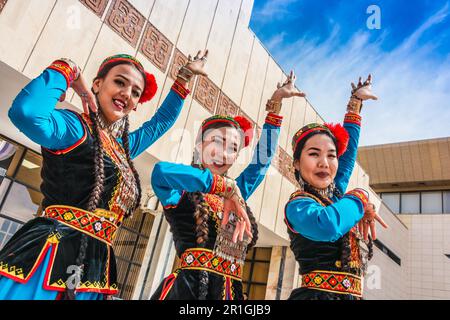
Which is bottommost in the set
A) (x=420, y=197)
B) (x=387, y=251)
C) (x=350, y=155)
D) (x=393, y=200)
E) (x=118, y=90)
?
(x=118, y=90)

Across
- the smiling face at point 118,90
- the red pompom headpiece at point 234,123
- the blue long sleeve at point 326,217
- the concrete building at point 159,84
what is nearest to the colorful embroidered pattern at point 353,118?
the red pompom headpiece at point 234,123

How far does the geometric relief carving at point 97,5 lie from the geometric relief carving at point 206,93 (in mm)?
1799

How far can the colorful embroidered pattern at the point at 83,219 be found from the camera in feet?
4.38

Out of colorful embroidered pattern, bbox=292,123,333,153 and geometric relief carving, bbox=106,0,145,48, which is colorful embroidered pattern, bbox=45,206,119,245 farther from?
geometric relief carving, bbox=106,0,145,48

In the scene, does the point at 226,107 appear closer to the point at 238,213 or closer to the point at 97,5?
the point at 97,5

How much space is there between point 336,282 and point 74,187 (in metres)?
1.26

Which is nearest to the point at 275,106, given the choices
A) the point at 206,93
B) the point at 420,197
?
the point at 206,93

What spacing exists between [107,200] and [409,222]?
17.9 metres

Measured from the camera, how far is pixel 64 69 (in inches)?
51.8

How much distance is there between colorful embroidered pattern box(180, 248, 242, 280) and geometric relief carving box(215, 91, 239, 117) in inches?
174

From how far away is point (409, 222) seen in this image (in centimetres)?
1634

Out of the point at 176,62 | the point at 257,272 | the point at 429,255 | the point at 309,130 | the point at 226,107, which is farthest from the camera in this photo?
the point at 429,255

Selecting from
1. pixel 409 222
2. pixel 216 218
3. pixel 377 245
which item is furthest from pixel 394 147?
pixel 216 218

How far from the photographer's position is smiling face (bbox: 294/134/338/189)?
189 cm
